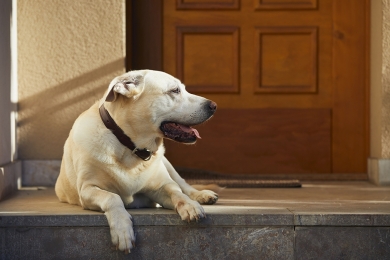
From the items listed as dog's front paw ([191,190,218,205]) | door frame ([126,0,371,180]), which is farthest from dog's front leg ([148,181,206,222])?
door frame ([126,0,371,180])

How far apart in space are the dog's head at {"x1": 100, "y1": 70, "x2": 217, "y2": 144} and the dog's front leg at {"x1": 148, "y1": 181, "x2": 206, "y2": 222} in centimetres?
27

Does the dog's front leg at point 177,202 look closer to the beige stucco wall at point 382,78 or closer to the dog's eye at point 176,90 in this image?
the dog's eye at point 176,90

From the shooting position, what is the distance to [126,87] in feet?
11.0

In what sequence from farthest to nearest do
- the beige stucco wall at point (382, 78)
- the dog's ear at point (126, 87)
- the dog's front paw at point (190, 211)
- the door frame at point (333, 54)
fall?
1. the door frame at point (333, 54)
2. the beige stucco wall at point (382, 78)
3. the dog's ear at point (126, 87)
4. the dog's front paw at point (190, 211)

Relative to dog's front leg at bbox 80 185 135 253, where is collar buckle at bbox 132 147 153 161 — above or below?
above

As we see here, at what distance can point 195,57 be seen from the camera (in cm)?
519

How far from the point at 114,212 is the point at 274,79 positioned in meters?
2.41

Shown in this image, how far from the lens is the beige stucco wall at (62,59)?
15.0 feet

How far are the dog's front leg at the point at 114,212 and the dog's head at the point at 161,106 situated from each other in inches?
15.2

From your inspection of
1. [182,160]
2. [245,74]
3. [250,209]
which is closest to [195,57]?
[245,74]

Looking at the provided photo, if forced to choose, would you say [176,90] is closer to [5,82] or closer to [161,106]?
[161,106]

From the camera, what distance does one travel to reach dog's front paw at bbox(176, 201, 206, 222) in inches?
124

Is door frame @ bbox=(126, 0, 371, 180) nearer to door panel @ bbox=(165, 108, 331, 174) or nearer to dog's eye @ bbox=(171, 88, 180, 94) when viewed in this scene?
door panel @ bbox=(165, 108, 331, 174)

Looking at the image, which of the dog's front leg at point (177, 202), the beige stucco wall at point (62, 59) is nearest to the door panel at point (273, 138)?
the beige stucco wall at point (62, 59)
